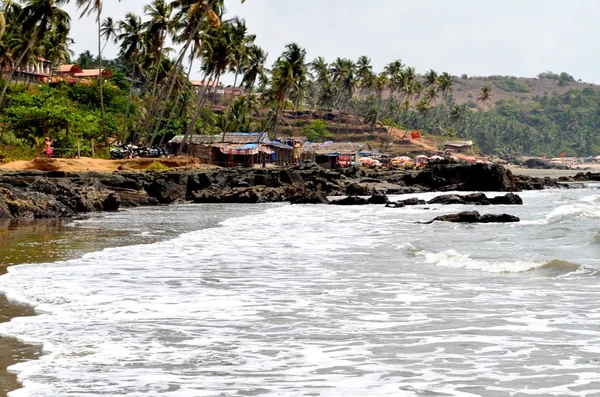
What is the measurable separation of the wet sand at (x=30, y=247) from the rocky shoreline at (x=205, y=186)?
2.89 meters

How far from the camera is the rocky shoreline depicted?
24.0m

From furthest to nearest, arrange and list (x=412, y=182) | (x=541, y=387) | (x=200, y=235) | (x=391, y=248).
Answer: (x=412, y=182)
(x=200, y=235)
(x=391, y=248)
(x=541, y=387)

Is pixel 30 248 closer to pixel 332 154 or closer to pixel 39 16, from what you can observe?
pixel 39 16

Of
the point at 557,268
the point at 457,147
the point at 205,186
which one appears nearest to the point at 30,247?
the point at 557,268

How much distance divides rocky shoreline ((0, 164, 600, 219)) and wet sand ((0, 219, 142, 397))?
114 inches

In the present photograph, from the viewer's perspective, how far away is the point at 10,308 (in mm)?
8445

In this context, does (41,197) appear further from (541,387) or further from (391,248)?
(541,387)

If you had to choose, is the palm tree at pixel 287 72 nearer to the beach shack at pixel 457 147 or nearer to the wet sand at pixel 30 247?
the wet sand at pixel 30 247

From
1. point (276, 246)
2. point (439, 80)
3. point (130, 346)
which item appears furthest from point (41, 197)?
point (439, 80)

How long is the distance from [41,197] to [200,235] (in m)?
7.89

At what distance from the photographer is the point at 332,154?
276 feet

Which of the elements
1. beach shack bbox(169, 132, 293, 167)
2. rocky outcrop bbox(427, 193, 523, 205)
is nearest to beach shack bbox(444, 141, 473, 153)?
beach shack bbox(169, 132, 293, 167)

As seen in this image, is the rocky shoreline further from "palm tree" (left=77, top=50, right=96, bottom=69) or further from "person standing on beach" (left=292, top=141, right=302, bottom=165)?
"palm tree" (left=77, top=50, right=96, bottom=69)

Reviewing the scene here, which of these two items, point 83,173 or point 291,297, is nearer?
point 291,297
